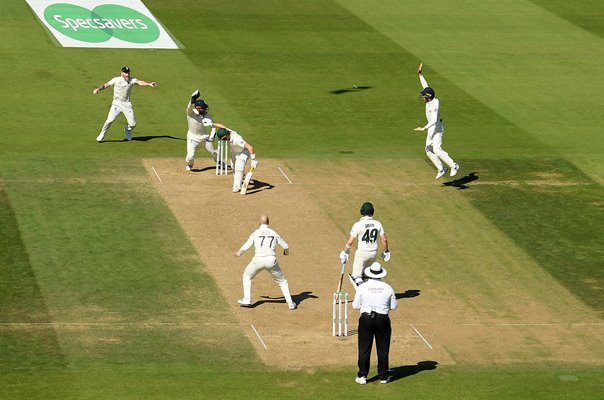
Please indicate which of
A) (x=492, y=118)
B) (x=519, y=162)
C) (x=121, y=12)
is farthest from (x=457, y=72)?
(x=121, y=12)

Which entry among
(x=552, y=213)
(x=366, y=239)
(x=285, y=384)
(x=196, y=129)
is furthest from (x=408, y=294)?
(x=196, y=129)

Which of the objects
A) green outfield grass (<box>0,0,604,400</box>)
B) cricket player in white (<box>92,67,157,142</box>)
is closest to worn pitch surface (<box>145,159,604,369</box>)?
green outfield grass (<box>0,0,604,400</box>)

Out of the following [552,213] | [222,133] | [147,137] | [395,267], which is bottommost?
[147,137]

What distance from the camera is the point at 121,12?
5331 centimetres

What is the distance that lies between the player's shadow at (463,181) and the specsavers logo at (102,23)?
15823 mm

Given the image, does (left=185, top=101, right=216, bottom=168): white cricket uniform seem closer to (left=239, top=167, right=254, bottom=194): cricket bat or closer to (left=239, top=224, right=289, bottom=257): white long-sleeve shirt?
(left=239, top=167, right=254, bottom=194): cricket bat

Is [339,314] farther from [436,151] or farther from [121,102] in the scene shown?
[121,102]

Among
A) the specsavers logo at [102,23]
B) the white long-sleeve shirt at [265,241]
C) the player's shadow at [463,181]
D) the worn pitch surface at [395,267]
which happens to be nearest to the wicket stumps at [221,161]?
the worn pitch surface at [395,267]

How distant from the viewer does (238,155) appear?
35812 mm

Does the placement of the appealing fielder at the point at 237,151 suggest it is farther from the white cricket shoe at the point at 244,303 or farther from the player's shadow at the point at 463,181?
the white cricket shoe at the point at 244,303

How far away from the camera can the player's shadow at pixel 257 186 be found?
36156 millimetres

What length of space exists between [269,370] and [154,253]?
672 centimetres

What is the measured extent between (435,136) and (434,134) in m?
0.07

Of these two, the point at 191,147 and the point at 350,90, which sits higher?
the point at 191,147
